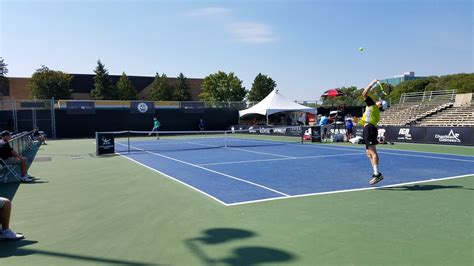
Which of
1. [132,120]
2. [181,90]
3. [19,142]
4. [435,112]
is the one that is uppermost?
[181,90]

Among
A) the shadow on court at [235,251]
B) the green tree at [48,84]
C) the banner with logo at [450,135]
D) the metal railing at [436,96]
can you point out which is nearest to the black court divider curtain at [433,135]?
the banner with logo at [450,135]

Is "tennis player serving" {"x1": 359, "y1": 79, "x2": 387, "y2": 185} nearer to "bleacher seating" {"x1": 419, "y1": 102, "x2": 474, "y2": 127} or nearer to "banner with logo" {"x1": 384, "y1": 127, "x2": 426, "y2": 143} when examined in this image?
"banner with logo" {"x1": 384, "y1": 127, "x2": 426, "y2": 143}

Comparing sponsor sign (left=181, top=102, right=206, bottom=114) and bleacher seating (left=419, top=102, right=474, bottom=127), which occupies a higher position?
sponsor sign (left=181, top=102, right=206, bottom=114)

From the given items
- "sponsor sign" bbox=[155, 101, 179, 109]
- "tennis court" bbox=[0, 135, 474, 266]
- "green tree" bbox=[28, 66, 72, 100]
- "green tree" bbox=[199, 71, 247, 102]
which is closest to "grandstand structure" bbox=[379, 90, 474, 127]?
"tennis court" bbox=[0, 135, 474, 266]

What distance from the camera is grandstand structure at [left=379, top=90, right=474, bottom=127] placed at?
28250 millimetres

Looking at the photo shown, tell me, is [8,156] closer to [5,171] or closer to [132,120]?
[5,171]

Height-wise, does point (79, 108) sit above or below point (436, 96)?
below

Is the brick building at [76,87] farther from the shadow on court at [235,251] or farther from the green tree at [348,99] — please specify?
the shadow on court at [235,251]

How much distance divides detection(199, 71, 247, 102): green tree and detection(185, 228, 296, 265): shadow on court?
6759cm

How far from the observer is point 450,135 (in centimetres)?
2008

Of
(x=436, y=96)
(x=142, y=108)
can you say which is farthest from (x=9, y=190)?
(x=436, y=96)

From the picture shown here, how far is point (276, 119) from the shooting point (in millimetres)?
41500

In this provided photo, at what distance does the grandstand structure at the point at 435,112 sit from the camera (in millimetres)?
28250

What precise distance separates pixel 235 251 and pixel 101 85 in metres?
65.5
